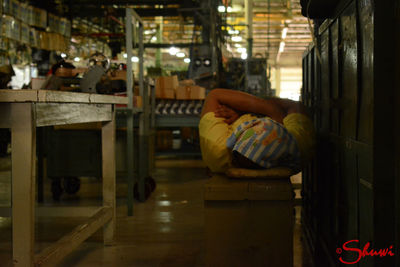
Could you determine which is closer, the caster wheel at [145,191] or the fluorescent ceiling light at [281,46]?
the caster wheel at [145,191]

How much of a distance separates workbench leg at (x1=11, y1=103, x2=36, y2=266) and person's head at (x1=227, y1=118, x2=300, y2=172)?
3.16 ft

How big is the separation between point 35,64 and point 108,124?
813 centimetres

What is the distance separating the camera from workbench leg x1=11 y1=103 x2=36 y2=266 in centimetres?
190

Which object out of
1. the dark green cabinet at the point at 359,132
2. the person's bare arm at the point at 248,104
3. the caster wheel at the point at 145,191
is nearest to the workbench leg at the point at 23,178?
the person's bare arm at the point at 248,104

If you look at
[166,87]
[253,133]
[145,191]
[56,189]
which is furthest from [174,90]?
[253,133]

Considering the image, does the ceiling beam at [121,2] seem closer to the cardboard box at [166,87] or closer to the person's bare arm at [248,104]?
the cardboard box at [166,87]

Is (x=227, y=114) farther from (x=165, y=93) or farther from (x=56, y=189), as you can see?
(x=165, y=93)

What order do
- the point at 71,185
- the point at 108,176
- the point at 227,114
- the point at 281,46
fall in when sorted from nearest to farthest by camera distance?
the point at 227,114 → the point at 108,176 → the point at 71,185 → the point at 281,46

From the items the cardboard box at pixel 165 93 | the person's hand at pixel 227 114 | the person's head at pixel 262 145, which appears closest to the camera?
the person's head at pixel 262 145

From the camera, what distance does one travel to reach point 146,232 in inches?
144

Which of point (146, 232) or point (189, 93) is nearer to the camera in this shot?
point (146, 232)

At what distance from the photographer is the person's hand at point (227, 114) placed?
2803mm

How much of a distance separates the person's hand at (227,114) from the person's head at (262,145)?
0.34m

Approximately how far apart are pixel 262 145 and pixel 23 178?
42.4 inches
